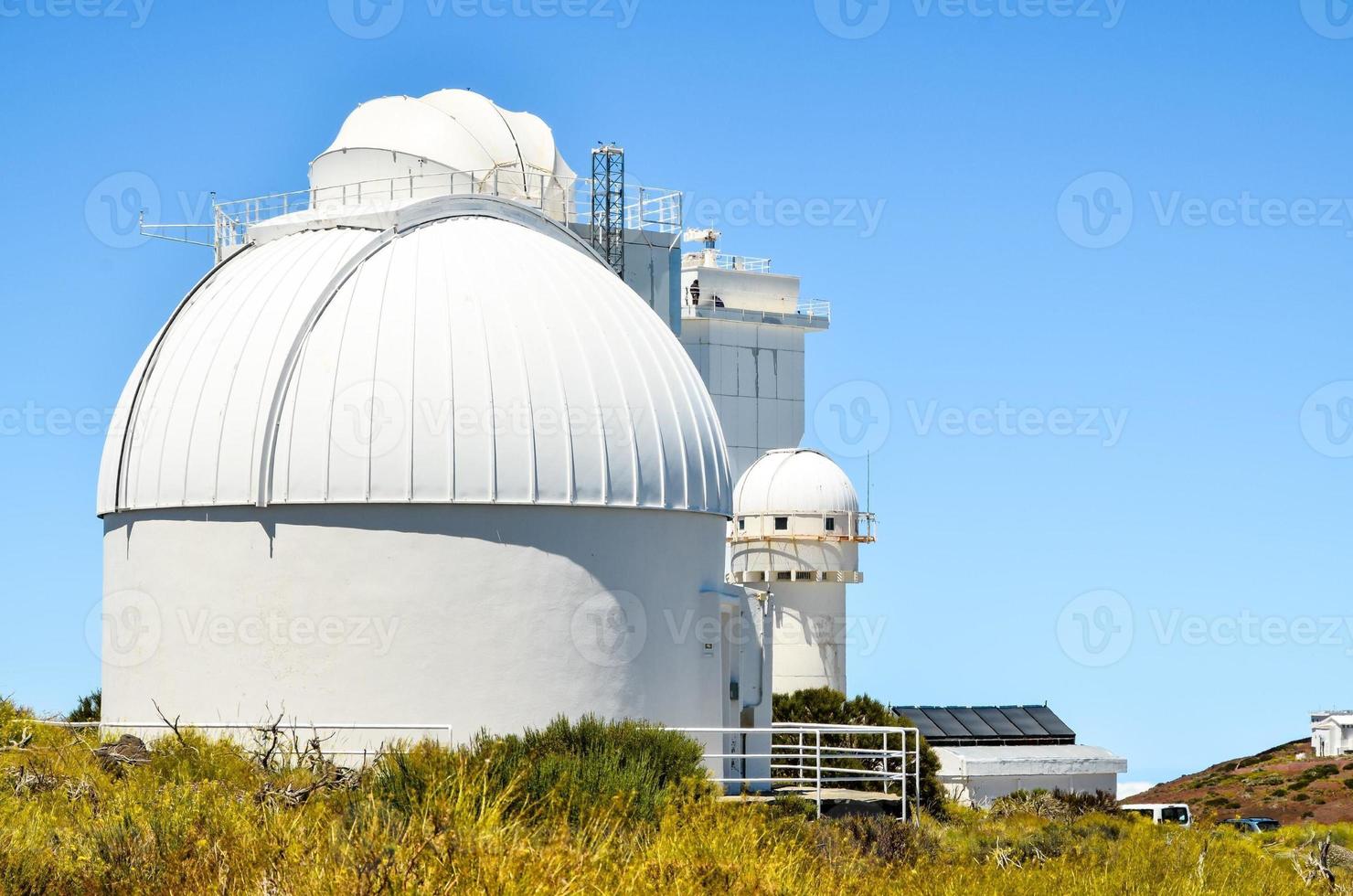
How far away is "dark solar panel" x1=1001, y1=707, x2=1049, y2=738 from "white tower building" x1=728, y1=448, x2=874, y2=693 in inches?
297

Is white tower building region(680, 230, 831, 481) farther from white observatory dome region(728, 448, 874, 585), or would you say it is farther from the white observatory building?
the white observatory building

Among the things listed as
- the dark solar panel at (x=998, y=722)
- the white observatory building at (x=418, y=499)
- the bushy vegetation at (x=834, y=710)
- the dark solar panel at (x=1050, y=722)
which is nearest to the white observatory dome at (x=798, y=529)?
the bushy vegetation at (x=834, y=710)

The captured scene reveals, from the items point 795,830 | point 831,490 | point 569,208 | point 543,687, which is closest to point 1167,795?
point 831,490

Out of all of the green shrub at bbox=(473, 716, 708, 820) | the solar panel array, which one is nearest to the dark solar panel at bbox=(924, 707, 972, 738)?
the solar panel array

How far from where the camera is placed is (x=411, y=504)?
19.1m

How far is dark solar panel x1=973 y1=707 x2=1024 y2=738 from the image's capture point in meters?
38.8

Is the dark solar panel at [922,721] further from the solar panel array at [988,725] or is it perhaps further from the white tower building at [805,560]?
the white tower building at [805,560]

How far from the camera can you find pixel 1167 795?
148 ft

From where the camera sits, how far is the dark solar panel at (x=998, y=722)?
38812 millimetres

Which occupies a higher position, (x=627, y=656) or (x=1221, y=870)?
(x=627, y=656)

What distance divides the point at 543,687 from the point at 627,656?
3.81 ft

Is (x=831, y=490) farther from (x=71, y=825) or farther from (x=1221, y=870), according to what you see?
(x=71, y=825)

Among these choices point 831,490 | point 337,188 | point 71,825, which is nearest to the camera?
point 71,825

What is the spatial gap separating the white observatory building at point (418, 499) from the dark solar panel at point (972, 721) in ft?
54.8
